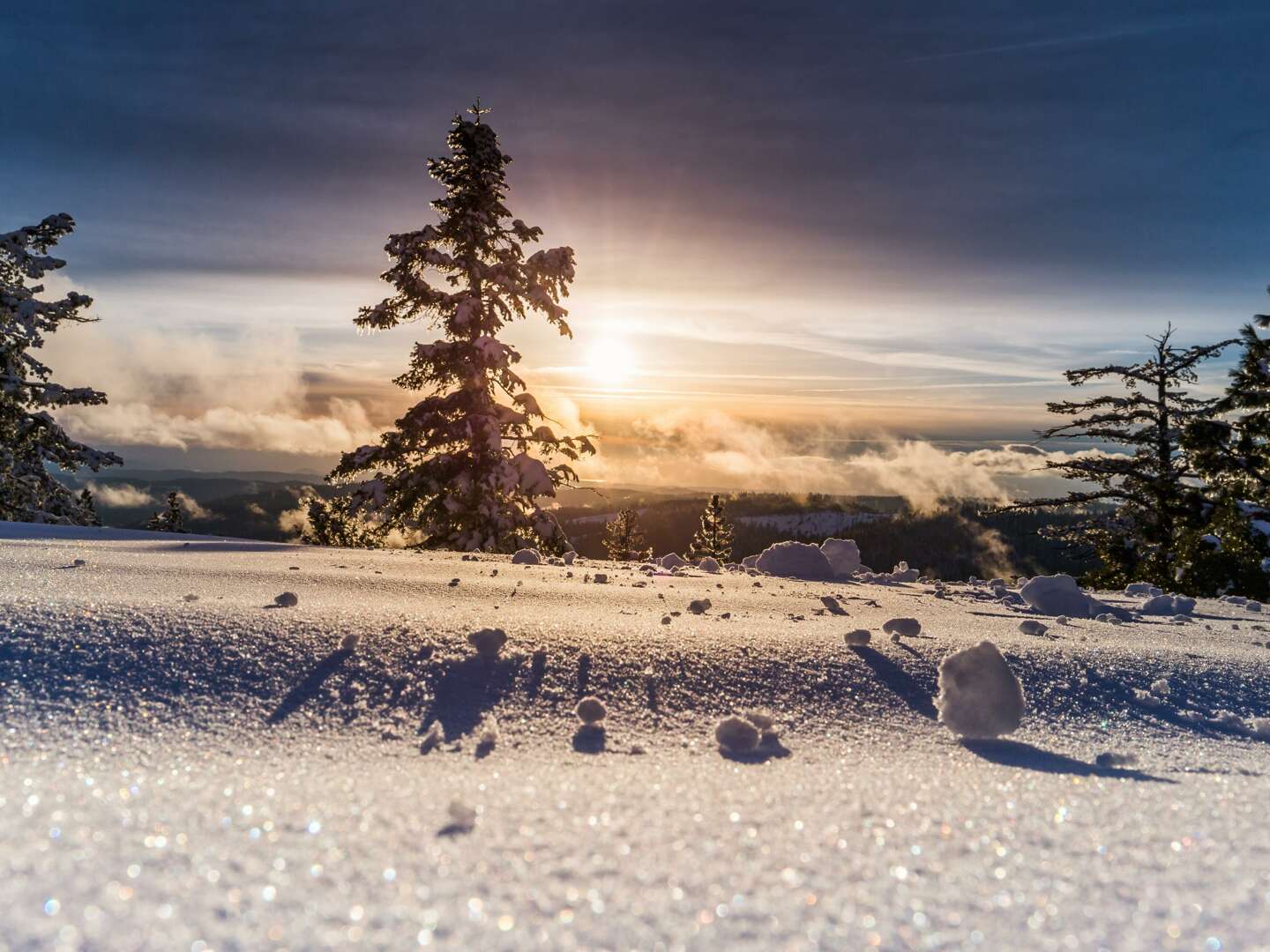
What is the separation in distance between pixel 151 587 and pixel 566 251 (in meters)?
10.7

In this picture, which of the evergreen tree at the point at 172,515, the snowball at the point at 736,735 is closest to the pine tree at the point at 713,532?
the evergreen tree at the point at 172,515

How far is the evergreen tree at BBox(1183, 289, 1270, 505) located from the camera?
16750mm

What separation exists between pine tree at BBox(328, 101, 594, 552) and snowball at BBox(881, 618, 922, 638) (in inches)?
360

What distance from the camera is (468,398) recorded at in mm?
12406

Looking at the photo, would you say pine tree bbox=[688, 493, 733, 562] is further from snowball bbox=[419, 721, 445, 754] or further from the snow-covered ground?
snowball bbox=[419, 721, 445, 754]

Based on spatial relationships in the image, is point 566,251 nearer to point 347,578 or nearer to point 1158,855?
point 347,578

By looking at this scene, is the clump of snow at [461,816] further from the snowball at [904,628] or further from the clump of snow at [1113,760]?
the snowball at [904,628]

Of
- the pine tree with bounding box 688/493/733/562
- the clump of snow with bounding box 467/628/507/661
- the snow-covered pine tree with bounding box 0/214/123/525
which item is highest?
the snow-covered pine tree with bounding box 0/214/123/525

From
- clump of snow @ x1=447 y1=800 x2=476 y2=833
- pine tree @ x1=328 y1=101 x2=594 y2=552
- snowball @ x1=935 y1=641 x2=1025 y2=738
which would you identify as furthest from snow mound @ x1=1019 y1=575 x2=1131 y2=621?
pine tree @ x1=328 y1=101 x2=594 y2=552

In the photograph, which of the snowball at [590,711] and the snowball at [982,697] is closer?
the snowball at [590,711]

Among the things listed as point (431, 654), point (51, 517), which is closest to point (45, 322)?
point (51, 517)

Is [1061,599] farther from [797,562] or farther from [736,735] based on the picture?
[736,735]

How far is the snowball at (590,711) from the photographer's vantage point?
206 cm

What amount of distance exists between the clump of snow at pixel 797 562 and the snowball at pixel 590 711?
13.6 feet
